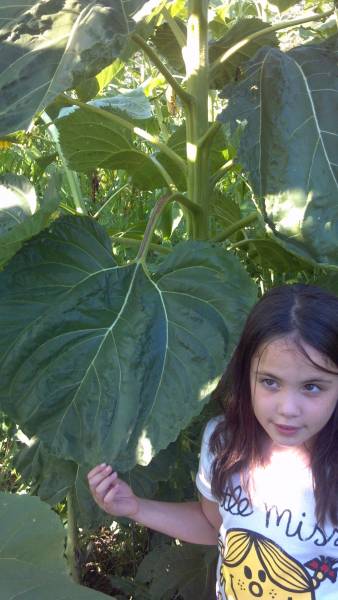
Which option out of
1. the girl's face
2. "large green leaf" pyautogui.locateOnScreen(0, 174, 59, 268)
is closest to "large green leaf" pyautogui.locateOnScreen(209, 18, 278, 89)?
"large green leaf" pyautogui.locateOnScreen(0, 174, 59, 268)

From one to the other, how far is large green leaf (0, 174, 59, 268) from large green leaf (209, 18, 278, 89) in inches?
17.7

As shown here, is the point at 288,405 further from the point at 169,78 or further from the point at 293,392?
the point at 169,78

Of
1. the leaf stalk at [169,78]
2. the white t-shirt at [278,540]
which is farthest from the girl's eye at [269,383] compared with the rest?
the leaf stalk at [169,78]

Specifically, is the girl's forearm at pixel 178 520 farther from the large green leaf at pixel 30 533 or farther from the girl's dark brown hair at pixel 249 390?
the large green leaf at pixel 30 533

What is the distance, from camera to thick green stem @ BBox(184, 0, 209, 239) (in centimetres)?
116

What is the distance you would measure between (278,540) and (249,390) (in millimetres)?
213

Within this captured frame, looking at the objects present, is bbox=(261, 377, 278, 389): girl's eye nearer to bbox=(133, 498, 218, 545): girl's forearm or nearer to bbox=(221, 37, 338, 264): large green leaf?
bbox=(221, 37, 338, 264): large green leaf

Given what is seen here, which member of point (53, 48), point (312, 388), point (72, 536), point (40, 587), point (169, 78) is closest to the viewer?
point (40, 587)

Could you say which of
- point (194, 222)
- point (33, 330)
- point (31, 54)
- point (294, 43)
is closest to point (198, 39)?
point (294, 43)

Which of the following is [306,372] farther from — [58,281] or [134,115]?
[134,115]

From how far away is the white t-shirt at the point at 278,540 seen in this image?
980 mm

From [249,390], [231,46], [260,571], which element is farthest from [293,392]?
[231,46]

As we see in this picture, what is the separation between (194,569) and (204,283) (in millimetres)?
664

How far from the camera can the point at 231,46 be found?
138 cm
